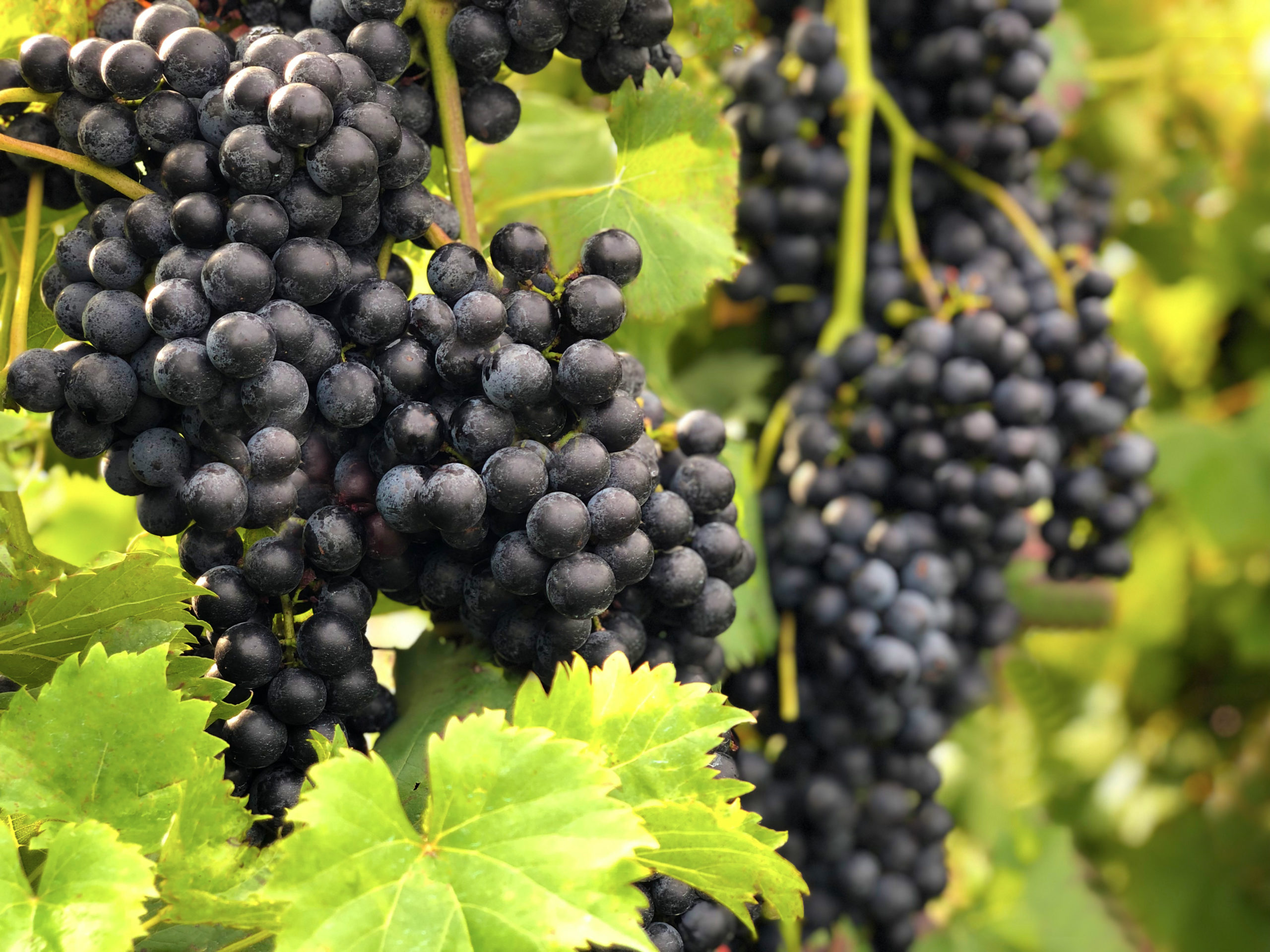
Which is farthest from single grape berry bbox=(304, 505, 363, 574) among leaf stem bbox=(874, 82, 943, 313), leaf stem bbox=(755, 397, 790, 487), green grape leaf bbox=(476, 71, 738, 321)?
leaf stem bbox=(874, 82, 943, 313)

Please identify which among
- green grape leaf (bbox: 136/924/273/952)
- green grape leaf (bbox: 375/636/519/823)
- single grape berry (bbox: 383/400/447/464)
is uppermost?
single grape berry (bbox: 383/400/447/464)

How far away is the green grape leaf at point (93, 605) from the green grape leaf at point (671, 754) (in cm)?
23

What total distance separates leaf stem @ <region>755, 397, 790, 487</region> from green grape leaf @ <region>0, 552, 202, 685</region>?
2.45 feet

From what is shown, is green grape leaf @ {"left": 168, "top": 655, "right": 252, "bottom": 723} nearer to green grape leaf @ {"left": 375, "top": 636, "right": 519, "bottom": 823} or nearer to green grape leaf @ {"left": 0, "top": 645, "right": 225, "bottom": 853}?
green grape leaf @ {"left": 0, "top": 645, "right": 225, "bottom": 853}

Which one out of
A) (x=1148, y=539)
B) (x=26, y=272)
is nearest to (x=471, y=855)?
(x=26, y=272)

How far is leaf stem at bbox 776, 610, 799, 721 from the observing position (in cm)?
108

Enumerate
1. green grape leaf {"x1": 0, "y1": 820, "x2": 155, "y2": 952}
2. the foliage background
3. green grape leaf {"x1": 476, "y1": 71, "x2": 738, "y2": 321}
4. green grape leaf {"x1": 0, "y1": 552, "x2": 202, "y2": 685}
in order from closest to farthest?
green grape leaf {"x1": 0, "y1": 820, "x2": 155, "y2": 952} < green grape leaf {"x1": 0, "y1": 552, "x2": 202, "y2": 685} < green grape leaf {"x1": 476, "y1": 71, "x2": 738, "y2": 321} < the foliage background

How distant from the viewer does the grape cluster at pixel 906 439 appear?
113 cm

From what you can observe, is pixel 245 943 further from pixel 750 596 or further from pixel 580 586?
→ pixel 750 596

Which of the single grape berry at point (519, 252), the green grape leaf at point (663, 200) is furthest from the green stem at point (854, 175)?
the single grape berry at point (519, 252)

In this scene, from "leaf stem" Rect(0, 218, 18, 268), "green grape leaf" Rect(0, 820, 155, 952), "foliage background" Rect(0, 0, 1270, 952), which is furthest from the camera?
"foliage background" Rect(0, 0, 1270, 952)

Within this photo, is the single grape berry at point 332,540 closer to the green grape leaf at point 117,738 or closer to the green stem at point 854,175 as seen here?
the green grape leaf at point 117,738

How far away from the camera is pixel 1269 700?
1967mm

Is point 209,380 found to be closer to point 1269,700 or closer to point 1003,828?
point 1003,828
